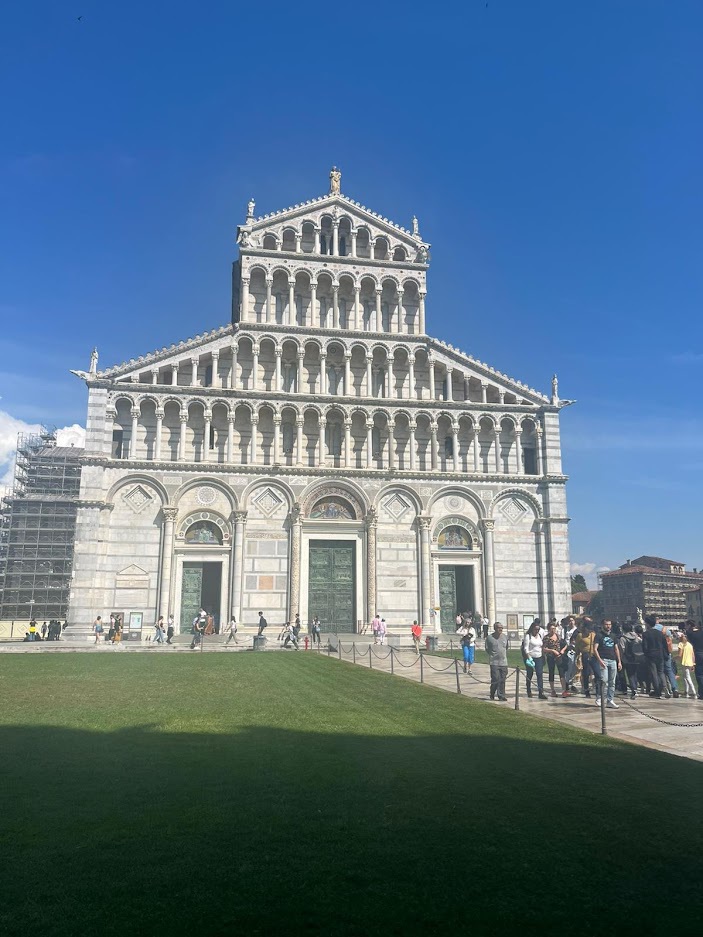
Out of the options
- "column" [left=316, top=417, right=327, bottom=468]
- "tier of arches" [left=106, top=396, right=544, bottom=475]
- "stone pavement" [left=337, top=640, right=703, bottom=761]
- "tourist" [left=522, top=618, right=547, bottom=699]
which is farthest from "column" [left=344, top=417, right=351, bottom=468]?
"tourist" [left=522, top=618, right=547, bottom=699]

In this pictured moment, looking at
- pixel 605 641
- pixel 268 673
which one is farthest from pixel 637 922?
pixel 268 673

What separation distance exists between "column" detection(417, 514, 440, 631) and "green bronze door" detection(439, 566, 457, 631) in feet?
3.37

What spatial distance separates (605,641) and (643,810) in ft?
29.0

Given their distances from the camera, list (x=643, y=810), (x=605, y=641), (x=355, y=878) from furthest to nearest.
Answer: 1. (x=605, y=641)
2. (x=643, y=810)
3. (x=355, y=878)

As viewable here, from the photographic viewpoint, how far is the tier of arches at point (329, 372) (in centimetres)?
4075

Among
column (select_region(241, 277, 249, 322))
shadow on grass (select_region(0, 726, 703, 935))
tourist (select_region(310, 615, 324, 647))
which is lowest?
shadow on grass (select_region(0, 726, 703, 935))

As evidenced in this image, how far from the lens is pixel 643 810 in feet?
26.5

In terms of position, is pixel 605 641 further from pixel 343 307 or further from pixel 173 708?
pixel 343 307

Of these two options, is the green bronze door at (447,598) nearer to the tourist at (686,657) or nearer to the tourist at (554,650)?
the tourist at (554,650)

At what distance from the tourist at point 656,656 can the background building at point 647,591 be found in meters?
76.3

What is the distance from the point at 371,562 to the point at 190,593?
32.9ft

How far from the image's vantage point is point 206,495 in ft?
129

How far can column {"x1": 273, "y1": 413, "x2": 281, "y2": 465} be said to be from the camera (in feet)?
131

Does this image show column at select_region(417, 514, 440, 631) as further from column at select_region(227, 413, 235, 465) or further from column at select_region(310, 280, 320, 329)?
column at select_region(310, 280, 320, 329)
